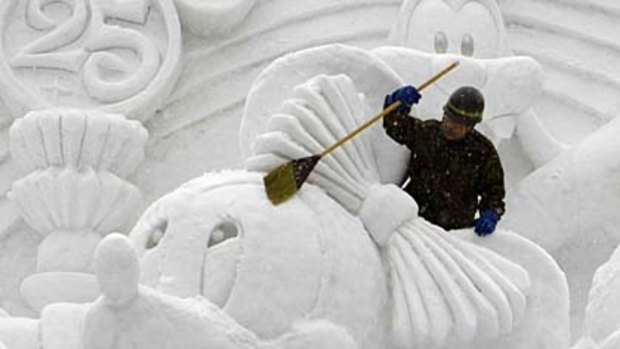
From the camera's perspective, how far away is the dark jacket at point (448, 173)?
11.8 ft

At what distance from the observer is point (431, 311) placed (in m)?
3.41

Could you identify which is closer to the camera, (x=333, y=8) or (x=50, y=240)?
(x=50, y=240)

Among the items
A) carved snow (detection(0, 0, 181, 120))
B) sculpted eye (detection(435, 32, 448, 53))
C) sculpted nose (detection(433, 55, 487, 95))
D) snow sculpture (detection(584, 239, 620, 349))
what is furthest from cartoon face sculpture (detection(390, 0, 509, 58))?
snow sculpture (detection(584, 239, 620, 349))

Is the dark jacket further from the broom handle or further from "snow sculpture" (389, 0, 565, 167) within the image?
"snow sculpture" (389, 0, 565, 167)

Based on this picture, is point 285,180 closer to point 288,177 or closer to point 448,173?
point 288,177

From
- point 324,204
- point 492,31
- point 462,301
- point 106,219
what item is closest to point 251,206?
point 324,204

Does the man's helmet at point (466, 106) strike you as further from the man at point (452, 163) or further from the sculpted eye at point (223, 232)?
the sculpted eye at point (223, 232)

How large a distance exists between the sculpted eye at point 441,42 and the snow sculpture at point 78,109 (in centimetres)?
50

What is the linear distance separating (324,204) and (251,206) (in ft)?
0.40

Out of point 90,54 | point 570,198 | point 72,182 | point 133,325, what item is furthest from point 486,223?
point 90,54

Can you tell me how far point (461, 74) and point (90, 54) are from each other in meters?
0.78

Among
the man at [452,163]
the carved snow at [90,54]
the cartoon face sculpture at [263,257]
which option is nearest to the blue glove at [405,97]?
the man at [452,163]

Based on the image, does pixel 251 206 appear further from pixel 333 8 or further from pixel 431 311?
pixel 333 8

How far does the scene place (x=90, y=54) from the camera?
4.25 metres
